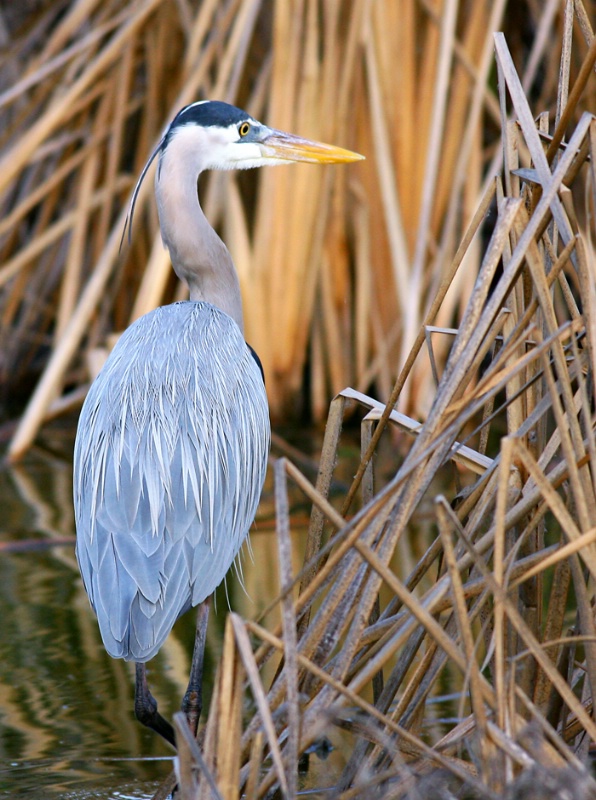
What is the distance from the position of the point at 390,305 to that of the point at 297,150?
198 cm

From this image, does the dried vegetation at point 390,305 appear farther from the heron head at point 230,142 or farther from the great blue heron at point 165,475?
the heron head at point 230,142

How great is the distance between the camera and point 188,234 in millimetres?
3459

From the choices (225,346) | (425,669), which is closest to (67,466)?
(225,346)

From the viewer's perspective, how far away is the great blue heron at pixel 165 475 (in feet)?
8.42

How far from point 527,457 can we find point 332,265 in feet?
12.9

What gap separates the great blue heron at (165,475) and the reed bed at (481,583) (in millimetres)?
394

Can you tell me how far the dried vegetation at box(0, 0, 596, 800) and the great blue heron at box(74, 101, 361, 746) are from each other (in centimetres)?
26

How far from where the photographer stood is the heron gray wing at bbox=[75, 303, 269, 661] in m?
2.56

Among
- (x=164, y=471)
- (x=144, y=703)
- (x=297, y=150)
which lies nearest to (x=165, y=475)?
(x=164, y=471)

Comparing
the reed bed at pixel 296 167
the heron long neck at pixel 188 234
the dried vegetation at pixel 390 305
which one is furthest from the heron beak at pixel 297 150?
the reed bed at pixel 296 167

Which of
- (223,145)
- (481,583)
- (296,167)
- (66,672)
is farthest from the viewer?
(296,167)

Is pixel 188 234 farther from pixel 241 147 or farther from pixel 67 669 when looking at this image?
pixel 67 669

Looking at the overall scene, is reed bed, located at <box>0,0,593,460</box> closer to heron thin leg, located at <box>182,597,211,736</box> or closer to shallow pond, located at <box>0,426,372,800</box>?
shallow pond, located at <box>0,426,372,800</box>

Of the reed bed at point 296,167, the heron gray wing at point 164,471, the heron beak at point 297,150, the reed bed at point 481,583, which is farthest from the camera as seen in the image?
the reed bed at point 296,167
